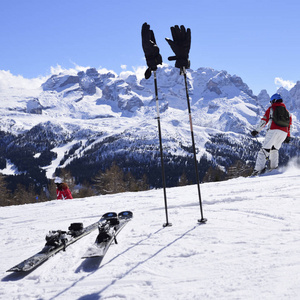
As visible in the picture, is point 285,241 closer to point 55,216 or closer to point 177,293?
point 177,293

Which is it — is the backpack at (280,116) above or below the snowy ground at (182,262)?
above

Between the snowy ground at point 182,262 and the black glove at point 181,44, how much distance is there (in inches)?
138

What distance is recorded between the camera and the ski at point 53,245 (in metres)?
3.69

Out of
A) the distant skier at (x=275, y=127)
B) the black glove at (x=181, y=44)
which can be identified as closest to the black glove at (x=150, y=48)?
the black glove at (x=181, y=44)

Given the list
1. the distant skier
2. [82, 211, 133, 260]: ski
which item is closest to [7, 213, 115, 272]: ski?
[82, 211, 133, 260]: ski

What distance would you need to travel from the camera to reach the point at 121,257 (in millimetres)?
3904

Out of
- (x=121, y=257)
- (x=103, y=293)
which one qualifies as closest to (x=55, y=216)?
(x=121, y=257)

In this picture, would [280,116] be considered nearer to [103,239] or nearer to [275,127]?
[275,127]

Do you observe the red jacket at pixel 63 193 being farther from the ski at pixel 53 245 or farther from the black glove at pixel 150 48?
the black glove at pixel 150 48

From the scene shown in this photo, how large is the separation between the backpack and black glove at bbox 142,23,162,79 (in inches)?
246

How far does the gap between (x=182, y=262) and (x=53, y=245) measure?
2.18 meters

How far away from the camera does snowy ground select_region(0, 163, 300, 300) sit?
2.81 meters

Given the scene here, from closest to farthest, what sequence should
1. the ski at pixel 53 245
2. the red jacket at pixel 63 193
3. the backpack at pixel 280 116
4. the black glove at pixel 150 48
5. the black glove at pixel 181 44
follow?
1. the ski at pixel 53 245
2. the black glove at pixel 181 44
3. the black glove at pixel 150 48
4. the backpack at pixel 280 116
5. the red jacket at pixel 63 193

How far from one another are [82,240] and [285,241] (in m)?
3.42
